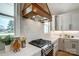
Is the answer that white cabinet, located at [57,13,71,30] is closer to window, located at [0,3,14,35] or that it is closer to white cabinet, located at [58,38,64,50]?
white cabinet, located at [58,38,64,50]

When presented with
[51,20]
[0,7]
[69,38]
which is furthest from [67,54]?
[0,7]

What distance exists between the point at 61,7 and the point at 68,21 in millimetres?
199

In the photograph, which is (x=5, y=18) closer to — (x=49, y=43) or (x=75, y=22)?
(x=49, y=43)

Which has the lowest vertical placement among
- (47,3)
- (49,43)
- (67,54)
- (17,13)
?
(67,54)

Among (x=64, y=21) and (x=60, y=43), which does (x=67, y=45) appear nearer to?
(x=60, y=43)

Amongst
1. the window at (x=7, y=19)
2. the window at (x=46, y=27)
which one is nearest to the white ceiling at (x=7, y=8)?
the window at (x=7, y=19)

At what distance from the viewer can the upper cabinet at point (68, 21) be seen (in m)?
1.41

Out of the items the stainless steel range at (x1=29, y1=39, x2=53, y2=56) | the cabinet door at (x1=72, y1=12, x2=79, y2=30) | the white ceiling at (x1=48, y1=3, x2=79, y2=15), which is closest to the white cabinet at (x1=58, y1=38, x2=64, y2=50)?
→ the stainless steel range at (x1=29, y1=39, x2=53, y2=56)

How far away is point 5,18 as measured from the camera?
4.51 feet

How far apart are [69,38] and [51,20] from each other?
0.33 meters

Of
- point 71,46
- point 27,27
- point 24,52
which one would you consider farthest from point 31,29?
point 71,46

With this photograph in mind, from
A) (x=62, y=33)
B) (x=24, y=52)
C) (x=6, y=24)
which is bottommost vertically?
(x=24, y=52)

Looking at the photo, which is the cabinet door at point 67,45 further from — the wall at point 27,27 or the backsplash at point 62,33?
the wall at point 27,27

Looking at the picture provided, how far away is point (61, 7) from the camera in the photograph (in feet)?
4.71
